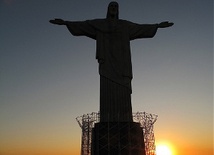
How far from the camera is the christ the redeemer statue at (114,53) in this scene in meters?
11.6

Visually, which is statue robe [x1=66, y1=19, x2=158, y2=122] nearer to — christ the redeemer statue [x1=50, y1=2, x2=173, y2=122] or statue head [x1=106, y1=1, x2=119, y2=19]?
christ the redeemer statue [x1=50, y1=2, x2=173, y2=122]

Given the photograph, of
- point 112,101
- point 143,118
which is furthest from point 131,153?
point 143,118

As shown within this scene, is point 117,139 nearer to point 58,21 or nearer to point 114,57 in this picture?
point 114,57

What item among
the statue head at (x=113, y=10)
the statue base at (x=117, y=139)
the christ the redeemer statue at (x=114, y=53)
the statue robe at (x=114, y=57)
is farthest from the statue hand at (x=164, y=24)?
the statue base at (x=117, y=139)

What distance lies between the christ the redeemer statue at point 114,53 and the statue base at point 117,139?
1.21ft

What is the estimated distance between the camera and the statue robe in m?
11.6

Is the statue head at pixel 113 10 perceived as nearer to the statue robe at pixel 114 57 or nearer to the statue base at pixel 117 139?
the statue robe at pixel 114 57

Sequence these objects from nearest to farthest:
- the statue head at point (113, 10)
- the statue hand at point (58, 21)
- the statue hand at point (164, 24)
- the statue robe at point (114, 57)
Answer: the statue robe at point (114, 57), the statue hand at point (58, 21), the statue head at point (113, 10), the statue hand at point (164, 24)

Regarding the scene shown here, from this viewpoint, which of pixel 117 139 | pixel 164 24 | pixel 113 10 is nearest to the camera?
pixel 117 139

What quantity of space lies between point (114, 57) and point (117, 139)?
372 cm

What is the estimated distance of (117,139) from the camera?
10836mm

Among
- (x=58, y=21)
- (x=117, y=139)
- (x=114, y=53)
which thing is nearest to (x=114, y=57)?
(x=114, y=53)

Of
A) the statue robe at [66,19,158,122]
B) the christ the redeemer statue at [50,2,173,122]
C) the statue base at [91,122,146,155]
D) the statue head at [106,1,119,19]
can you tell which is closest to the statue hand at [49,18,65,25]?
the christ the redeemer statue at [50,2,173,122]

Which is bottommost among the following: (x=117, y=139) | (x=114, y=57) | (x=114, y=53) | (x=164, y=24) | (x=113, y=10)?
(x=117, y=139)
